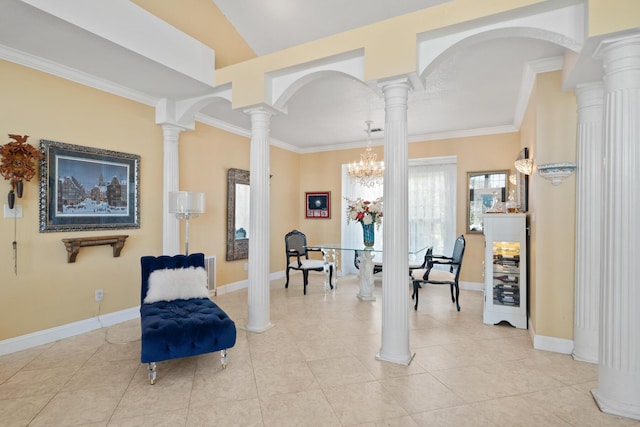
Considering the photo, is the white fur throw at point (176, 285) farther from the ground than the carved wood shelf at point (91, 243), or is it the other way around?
the carved wood shelf at point (91, 243)

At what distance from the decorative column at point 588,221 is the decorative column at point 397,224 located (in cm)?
159

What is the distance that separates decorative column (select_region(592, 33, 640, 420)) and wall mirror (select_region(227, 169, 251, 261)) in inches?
182

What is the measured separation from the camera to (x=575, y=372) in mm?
2709

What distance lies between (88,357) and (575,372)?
4.21m

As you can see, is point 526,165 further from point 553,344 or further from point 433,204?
point 433,204

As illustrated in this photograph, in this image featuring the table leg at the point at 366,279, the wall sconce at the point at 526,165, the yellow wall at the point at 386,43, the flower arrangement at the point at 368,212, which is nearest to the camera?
the yellow wall at the point at 386,43

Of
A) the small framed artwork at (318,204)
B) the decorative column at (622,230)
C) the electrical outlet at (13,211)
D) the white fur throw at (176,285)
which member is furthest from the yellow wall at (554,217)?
the electrical outlet at (13,211)

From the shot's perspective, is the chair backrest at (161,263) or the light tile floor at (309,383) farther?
the chair backrest at (161,263)

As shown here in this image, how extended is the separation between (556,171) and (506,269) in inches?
53.9

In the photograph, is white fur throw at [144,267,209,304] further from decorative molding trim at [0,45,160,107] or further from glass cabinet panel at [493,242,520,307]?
glass cabinet panel at [493,242,520,307]

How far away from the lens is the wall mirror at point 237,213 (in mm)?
5516

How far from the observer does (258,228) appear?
3623 mm

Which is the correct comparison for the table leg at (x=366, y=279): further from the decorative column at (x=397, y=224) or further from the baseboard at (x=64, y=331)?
the baseboard at (x=64, y=331)

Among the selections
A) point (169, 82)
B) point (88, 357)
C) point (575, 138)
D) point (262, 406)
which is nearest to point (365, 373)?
point (262, 406)
